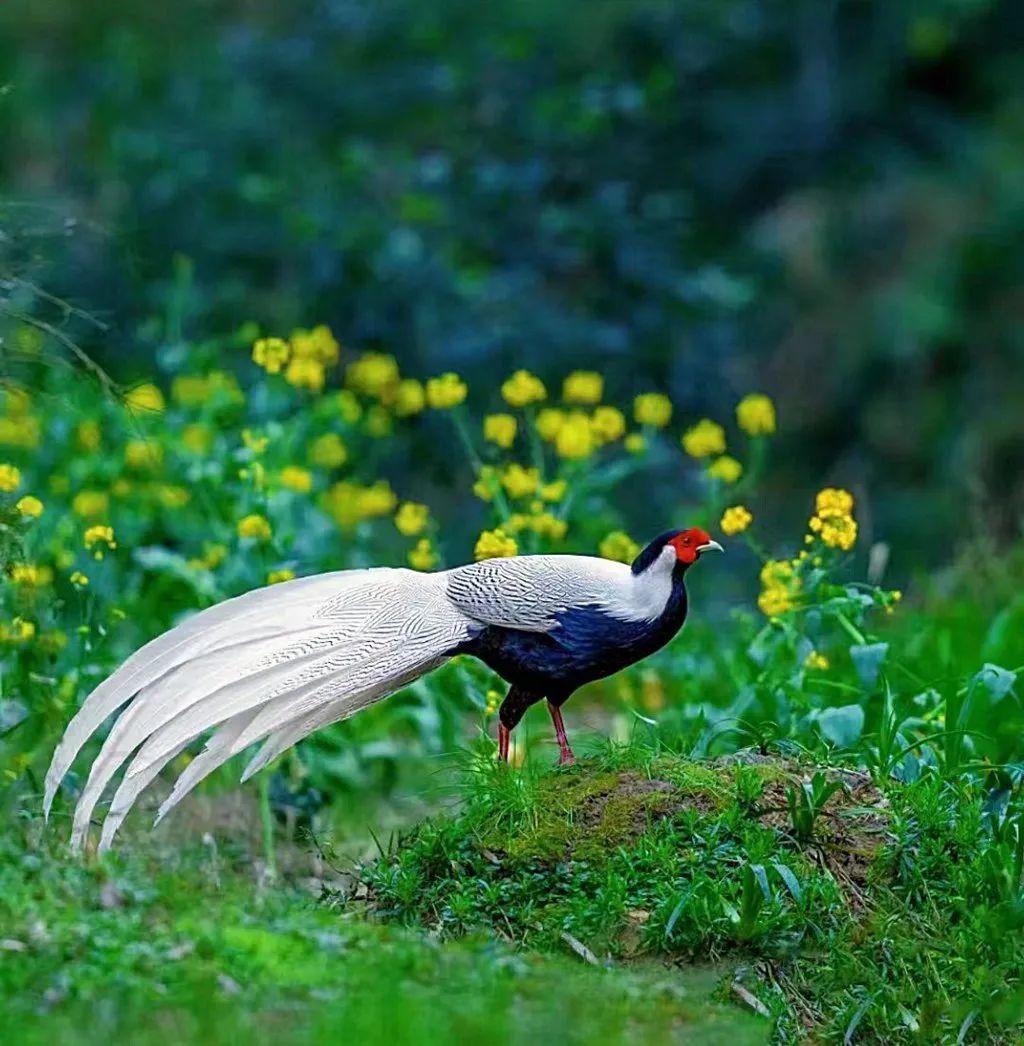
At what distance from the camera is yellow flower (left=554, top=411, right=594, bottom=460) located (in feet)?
25.1

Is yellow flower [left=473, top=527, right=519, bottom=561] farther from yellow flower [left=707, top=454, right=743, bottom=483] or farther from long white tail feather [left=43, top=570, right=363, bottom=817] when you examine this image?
yellow flower [left=707, top=454, right=743, bottom=483]

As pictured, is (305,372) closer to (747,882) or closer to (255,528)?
(255,528)

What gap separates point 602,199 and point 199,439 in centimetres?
367

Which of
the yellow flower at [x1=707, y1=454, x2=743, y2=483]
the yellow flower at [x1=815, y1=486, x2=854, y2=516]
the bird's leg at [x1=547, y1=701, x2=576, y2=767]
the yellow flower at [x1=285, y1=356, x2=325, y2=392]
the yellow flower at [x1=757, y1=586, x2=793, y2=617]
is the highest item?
the yellow flower at [x1=285, y1=356, x2=325, y2=392]

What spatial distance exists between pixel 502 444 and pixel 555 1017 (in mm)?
3155

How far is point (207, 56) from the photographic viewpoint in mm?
12422

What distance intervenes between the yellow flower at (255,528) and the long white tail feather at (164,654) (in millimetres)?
1508

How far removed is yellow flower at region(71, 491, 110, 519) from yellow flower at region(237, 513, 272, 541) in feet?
3.35

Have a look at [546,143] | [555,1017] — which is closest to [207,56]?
[546,143]

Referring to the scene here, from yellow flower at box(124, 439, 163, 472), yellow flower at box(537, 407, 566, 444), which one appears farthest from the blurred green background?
yellow flower at box(537, 407, 566, 444)

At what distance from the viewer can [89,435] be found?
8.14 m

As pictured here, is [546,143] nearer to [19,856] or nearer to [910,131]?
[910,131]

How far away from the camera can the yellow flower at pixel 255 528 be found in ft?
23.2

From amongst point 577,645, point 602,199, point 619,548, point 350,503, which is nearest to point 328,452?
point 350,503
